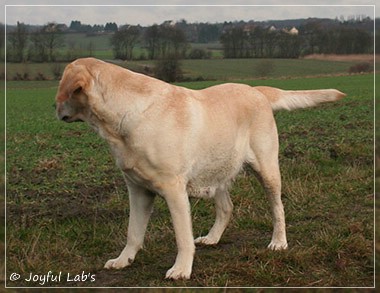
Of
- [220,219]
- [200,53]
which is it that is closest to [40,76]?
[200,53]

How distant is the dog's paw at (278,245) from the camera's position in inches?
241

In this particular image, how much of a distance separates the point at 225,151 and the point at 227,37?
5.67 ft

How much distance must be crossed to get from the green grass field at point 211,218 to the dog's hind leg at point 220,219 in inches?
4.4

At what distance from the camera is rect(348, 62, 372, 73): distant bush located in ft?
23.4

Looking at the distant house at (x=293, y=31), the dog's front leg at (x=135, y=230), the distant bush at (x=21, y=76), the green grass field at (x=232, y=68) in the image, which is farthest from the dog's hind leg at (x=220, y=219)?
the distant bush at (x=21, y=76)

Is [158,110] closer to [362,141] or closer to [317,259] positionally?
[317,259]

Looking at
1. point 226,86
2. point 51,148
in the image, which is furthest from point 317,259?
point 51,148

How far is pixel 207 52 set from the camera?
7.00 metres

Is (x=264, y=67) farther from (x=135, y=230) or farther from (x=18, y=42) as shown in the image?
(x=18, y=42)

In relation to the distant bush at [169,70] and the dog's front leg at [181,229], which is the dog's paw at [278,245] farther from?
the distant bush at [169,70]

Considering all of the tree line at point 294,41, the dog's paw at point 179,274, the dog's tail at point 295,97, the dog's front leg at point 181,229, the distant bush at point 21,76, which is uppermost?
the tree line at point 294,41

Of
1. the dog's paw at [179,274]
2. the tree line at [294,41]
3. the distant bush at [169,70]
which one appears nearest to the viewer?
the dog's paw at [179,274]

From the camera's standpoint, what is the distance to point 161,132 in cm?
496

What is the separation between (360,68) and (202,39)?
2083 millimetres
